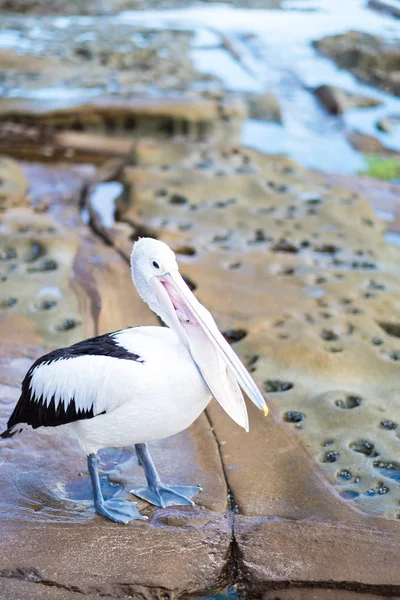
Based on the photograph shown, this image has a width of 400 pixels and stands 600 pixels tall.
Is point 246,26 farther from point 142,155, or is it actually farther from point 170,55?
point 142,155

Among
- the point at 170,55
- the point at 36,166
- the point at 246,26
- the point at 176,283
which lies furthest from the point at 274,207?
the point at 246,26

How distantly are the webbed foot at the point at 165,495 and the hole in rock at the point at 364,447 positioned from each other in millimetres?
809

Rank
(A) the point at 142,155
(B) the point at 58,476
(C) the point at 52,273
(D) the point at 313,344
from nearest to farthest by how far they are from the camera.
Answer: (B) the point at 58,476
(D) the point at 313,344
(C) the point at 52,273
(A) the point at 142,155

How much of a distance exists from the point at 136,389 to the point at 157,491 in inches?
20.8

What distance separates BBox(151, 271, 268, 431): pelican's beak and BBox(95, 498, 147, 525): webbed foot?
529mm

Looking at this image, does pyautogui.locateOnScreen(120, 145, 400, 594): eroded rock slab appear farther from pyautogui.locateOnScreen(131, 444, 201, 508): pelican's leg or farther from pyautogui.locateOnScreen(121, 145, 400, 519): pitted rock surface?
pyautogui.locateOnScreen(131, 444, 201, 508): pelican's leg

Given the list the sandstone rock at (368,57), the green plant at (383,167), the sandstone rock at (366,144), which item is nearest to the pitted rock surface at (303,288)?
the green plant at (383,167)

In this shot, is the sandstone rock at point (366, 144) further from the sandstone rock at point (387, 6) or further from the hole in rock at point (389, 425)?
the hole in rock at point (389, 425)

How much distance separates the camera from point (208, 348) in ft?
9.59

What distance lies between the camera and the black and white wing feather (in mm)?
2855

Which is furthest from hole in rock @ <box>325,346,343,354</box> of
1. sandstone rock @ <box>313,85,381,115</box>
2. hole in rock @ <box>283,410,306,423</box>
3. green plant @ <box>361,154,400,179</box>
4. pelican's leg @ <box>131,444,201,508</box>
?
sandstone rock @ <box>313,85,381,115</box>

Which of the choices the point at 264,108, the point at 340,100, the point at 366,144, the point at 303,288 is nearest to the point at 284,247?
the point at 303,288

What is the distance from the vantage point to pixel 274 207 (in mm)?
6242

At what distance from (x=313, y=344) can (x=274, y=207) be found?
7.10 ft
